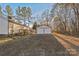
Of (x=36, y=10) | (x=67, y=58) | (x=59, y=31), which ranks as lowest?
(x=67, y=58)

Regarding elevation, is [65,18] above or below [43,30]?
above

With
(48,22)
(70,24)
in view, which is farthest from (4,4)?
(70,24)

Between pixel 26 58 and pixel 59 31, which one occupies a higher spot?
pixel 59 31

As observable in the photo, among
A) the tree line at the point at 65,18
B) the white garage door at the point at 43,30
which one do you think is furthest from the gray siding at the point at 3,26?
the tree line at the point at 65,18

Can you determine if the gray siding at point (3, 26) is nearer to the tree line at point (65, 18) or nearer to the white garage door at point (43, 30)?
the white garage door at point (43, 30)

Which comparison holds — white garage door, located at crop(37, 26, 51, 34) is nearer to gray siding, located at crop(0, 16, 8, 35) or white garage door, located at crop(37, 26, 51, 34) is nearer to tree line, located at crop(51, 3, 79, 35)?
tree line, located at crop(51, 3, 79, 35)

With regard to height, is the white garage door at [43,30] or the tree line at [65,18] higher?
the tree line at [65,18]

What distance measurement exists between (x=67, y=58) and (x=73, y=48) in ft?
0.35

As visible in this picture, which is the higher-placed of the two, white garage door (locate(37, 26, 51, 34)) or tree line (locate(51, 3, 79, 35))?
tree line (locate(51, 3, 79, 35))

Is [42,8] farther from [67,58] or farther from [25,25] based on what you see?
[67,58]

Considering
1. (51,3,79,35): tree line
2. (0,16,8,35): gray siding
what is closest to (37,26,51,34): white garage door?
(51,3,79,35): tree line

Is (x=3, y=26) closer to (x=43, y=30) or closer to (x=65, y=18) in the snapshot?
(x=43, y=30)

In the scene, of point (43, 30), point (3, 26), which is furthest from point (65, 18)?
point (3, 26)

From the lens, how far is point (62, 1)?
283 cm
